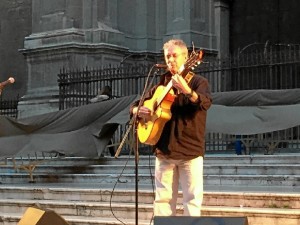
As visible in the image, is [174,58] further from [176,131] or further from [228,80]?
[228,80]

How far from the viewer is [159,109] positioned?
6.71 m

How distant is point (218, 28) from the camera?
73.5 feet

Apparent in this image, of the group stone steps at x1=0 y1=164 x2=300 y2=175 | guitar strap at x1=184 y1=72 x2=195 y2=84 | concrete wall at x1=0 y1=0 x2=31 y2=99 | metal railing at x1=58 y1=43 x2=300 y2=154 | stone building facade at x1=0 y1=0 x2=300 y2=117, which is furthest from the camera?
concrete wall at x1=0 y1=0 x2=31 y2=99

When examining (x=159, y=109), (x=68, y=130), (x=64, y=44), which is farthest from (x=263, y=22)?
A: (x=159, y=109)

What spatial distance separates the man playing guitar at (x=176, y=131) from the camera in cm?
670

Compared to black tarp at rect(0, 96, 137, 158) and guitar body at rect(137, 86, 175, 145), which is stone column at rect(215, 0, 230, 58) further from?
guitar body at rect(137, 86, 175, 145)

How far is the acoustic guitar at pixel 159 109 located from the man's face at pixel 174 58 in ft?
0.26

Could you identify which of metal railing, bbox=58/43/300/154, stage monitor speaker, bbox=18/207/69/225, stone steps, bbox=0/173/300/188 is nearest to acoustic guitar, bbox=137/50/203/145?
stage monitor speaker, bbox=18/207/69/225

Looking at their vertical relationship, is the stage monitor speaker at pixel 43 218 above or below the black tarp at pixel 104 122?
below

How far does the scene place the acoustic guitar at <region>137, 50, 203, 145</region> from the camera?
21.7ft

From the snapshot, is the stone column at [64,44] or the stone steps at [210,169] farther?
the stone column at [64,44]

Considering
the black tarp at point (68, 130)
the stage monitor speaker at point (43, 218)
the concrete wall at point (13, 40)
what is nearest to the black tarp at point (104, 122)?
the black tarp at point (68, 130)

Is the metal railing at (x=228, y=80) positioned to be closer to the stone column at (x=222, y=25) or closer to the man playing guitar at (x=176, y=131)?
the stone column at (x=222, y=25)

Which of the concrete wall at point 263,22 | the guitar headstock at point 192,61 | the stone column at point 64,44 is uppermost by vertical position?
the concrete wall at point 263,22
